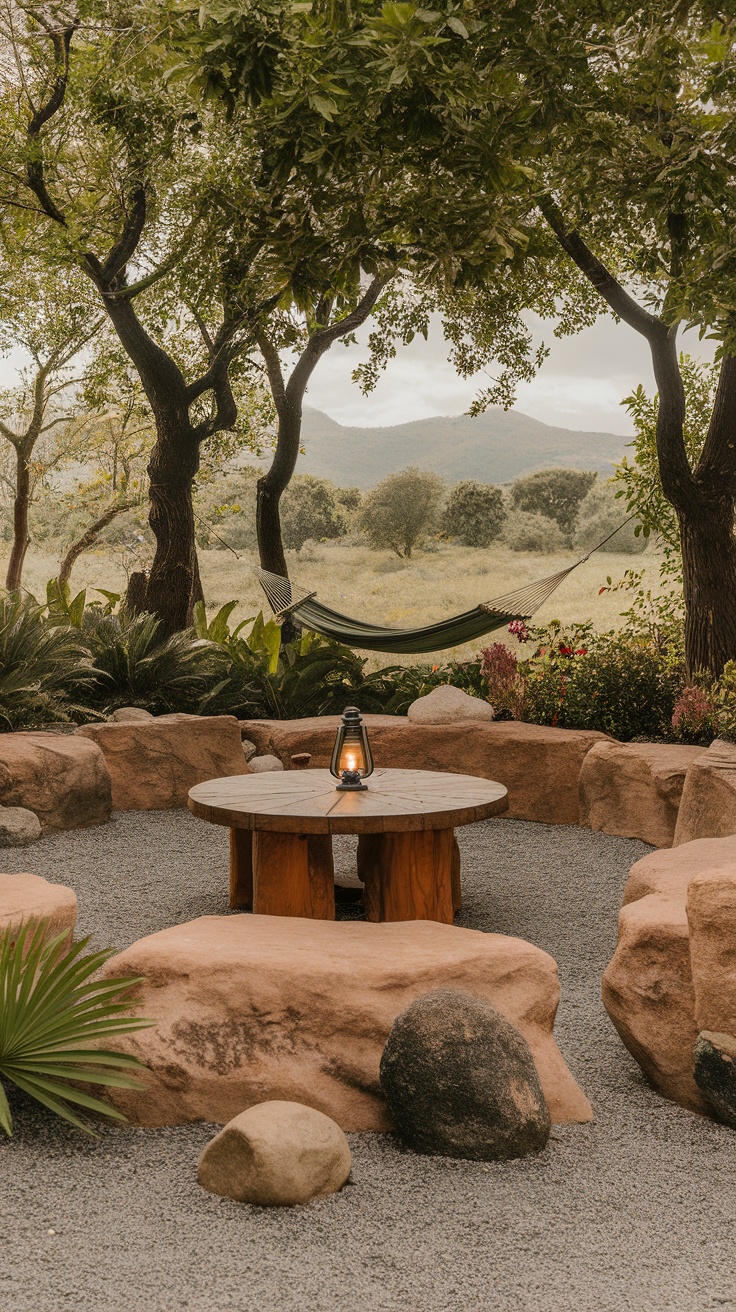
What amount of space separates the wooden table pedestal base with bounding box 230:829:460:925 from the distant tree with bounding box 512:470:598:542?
1331cm

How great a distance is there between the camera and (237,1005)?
1.86 meters

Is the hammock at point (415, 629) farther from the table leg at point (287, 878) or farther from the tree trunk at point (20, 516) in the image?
the tree trunk at point (20, 516)

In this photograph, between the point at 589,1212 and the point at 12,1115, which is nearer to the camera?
the point at 589,1212

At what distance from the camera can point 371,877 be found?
300cm

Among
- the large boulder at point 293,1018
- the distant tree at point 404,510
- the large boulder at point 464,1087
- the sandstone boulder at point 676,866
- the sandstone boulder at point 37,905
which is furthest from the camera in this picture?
the distant tree at point 404,510

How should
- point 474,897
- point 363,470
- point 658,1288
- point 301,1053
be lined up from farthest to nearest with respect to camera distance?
point 363,470
point 474,897
point 301,1053
point 658,1288

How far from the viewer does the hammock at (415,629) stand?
5008 mm

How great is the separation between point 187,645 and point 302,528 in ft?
33.0

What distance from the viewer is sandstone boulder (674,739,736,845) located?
3.32 meters

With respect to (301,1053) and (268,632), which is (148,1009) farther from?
(268,632)

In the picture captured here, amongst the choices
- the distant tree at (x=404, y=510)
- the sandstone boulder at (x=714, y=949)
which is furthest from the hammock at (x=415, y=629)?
the distant tree at (x=404, y=510)

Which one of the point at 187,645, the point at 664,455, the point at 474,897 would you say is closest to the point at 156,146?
the point at 187,645

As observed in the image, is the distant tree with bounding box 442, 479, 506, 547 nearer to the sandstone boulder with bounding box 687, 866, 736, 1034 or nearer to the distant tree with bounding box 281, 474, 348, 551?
the distant tree with bounding box 281, 474, 348, 551

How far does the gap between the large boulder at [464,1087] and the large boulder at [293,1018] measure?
0.11 metres
